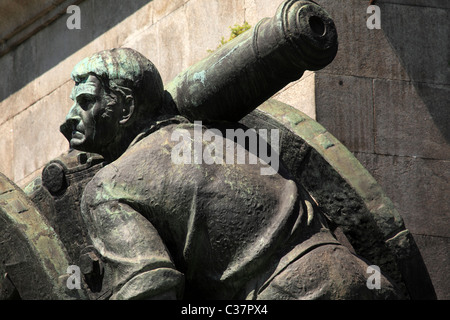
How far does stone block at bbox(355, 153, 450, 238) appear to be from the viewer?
823 centimetres

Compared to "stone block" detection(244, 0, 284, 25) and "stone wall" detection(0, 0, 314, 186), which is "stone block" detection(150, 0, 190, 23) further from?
"stone block" detection(244, 0, 284, 25)

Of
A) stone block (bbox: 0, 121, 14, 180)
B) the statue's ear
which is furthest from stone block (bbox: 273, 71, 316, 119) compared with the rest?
stone block (bbox: 0, 121, 14, 180)

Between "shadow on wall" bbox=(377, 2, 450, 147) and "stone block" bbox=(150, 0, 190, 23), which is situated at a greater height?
"stone block" bbox=(150, 0, 190, 23)

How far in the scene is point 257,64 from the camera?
692 cm

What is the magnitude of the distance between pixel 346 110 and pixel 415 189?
2.03 ft

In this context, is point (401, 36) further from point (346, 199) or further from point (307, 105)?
point (346, 199)

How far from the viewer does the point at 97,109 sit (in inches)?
279

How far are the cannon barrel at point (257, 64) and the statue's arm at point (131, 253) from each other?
2.49 feet

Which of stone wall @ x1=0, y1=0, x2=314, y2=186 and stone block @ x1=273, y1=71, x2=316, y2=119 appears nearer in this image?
stone block @ x1=273, y1=71, x2=316, y2=119

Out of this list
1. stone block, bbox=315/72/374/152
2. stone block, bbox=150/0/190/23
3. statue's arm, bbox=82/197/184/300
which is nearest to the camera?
statue's arm, bbox=82/197/184/300

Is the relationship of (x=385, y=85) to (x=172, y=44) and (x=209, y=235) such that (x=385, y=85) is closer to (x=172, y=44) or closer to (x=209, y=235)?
(x=172, y=44)

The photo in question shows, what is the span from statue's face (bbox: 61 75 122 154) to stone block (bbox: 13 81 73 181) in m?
2.94

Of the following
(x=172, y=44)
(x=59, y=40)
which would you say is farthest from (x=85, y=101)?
(x=59, y=40)

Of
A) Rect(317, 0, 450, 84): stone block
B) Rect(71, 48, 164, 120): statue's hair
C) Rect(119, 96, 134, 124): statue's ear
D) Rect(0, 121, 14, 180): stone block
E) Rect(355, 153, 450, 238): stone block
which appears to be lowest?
Rect(0, 121, 14, 180): stone block
